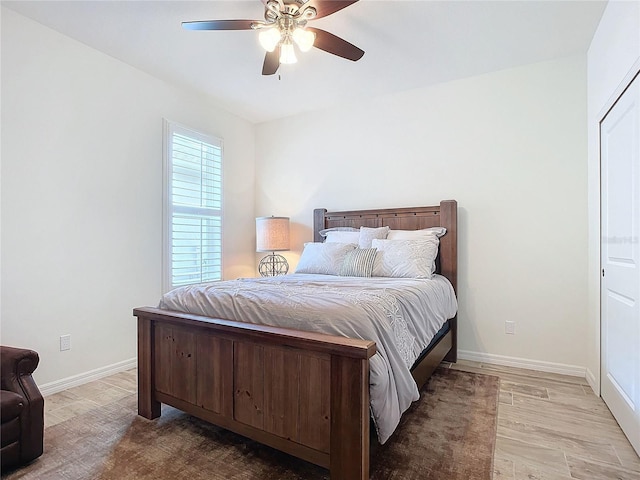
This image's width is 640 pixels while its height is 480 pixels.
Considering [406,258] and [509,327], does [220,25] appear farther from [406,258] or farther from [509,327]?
[509,327]

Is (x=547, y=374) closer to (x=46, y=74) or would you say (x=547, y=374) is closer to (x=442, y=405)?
(x=442, y=405)

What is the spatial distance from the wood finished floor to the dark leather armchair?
468 millimetres

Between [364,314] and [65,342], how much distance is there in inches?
99.4

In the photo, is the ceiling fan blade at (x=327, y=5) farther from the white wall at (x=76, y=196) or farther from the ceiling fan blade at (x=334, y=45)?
the white wall at (x=76, y=196)

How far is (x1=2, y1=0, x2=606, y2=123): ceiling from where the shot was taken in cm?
236

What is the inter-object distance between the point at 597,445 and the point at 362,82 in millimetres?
3326

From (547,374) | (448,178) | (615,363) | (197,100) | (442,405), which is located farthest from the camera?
(197,100)

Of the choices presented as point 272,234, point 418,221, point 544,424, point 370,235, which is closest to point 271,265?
point 272,234

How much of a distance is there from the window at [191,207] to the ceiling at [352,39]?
2.01ft

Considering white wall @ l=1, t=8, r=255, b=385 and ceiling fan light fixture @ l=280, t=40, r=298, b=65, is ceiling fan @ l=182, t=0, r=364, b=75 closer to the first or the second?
ceiling fan light fixture @ l=280, t=40, r=298, b=65

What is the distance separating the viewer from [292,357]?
1589mm

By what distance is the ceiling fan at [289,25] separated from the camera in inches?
77.4

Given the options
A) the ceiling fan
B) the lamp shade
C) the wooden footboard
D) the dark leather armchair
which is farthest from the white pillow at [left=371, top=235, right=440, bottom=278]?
the dark leather armchair

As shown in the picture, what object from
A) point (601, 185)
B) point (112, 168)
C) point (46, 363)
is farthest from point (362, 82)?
point (46, 363)
